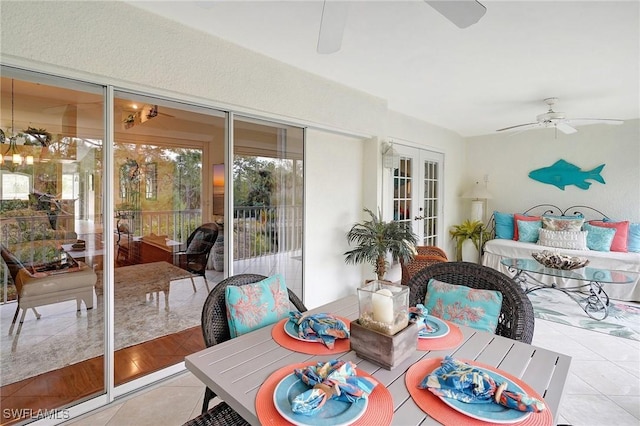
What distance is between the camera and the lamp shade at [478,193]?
5.93 metres

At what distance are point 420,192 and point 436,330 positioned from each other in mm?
4024

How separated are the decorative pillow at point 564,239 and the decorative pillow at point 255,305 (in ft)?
16.2

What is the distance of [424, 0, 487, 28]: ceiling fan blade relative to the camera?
135 centimetres

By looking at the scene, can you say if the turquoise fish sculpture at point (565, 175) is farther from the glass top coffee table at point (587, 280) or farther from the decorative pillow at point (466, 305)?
the decorative pillow at point (466, 305)

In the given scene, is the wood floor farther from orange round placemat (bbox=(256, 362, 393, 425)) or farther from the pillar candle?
the pillar candle

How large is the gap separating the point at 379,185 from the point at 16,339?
362 centimetres

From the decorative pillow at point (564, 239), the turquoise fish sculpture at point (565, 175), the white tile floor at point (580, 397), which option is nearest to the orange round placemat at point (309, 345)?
the white tile floor at point (580, 397)

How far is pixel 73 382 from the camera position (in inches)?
84.4

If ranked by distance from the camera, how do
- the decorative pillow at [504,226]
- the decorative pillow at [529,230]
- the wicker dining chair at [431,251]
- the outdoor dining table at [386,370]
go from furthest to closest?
the decorative pillow at [504,226], the decorative pillow at [529,230], the wicker dining chair at [431,251], the outdoor dining table at [386,370]

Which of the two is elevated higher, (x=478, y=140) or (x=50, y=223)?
(x=478, y=140)

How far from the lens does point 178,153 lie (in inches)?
117

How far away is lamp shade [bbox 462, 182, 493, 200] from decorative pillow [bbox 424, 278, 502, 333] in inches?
185

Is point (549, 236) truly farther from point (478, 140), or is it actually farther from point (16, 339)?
point (16, 339)

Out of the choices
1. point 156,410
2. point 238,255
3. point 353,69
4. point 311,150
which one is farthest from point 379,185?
point 156,410
